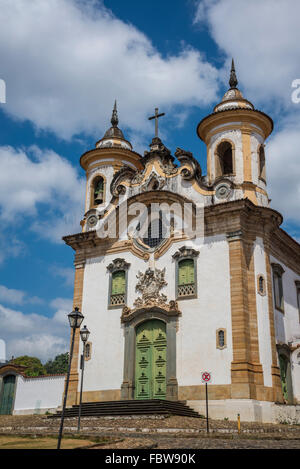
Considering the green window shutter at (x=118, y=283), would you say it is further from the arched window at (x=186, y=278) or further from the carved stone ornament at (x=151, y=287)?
the arched window at (x=186, y=278)

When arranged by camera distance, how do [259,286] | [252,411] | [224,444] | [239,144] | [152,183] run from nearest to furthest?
[224,444]
[252,411]
[259,286]
[239,144]
[152,183]

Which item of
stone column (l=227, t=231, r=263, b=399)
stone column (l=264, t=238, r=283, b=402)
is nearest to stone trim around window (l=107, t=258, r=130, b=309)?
stone column (l=227, t=231, r=263, b=399)

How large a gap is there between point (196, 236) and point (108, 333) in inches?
243

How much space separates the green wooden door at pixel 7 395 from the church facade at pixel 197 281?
13.7ft

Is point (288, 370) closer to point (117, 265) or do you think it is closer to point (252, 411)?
point (252, 411)

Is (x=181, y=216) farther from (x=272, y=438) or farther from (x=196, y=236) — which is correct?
(x=272, y=438)

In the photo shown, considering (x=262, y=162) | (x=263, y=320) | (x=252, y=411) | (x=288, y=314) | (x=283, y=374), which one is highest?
(x=262, y=162)

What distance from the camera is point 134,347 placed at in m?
23.3

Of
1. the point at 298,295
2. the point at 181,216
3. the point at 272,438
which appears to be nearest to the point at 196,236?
the point at 181,216

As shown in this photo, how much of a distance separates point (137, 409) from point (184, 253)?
23.5ft

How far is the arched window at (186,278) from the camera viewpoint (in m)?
22.6

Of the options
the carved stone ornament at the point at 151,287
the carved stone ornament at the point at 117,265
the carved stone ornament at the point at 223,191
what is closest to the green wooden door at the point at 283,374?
the carved stone ornament at the point at 151,287

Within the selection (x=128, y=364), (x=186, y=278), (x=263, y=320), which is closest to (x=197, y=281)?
(x=186, y=278)
